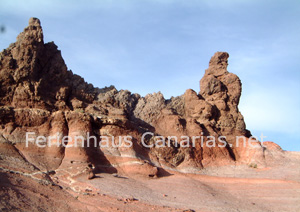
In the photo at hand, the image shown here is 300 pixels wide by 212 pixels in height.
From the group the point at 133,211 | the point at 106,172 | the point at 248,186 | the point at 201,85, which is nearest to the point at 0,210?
the point at 133,211

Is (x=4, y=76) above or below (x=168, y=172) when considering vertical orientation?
above

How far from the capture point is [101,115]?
65.0ft

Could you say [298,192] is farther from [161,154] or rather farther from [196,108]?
[196,108]

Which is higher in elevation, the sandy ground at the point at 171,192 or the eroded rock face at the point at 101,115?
the eroded rock face at the point at 101,115

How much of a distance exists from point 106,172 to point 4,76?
8.77 metres

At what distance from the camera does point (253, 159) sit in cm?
2250

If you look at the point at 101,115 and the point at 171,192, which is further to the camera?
the point at 101,115

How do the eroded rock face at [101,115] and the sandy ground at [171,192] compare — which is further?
the eroded rock face at [101,115]

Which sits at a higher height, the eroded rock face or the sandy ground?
the eroded rock face

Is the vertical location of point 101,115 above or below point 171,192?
above

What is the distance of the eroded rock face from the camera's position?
17094 mm

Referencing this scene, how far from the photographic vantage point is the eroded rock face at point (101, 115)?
17.1 metres

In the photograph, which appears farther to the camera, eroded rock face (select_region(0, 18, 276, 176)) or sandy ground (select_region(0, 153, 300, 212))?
eroded rock face (select_region(0, 18, 276, 176))

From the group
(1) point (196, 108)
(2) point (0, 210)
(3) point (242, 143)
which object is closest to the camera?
(2) point (0, 210)
